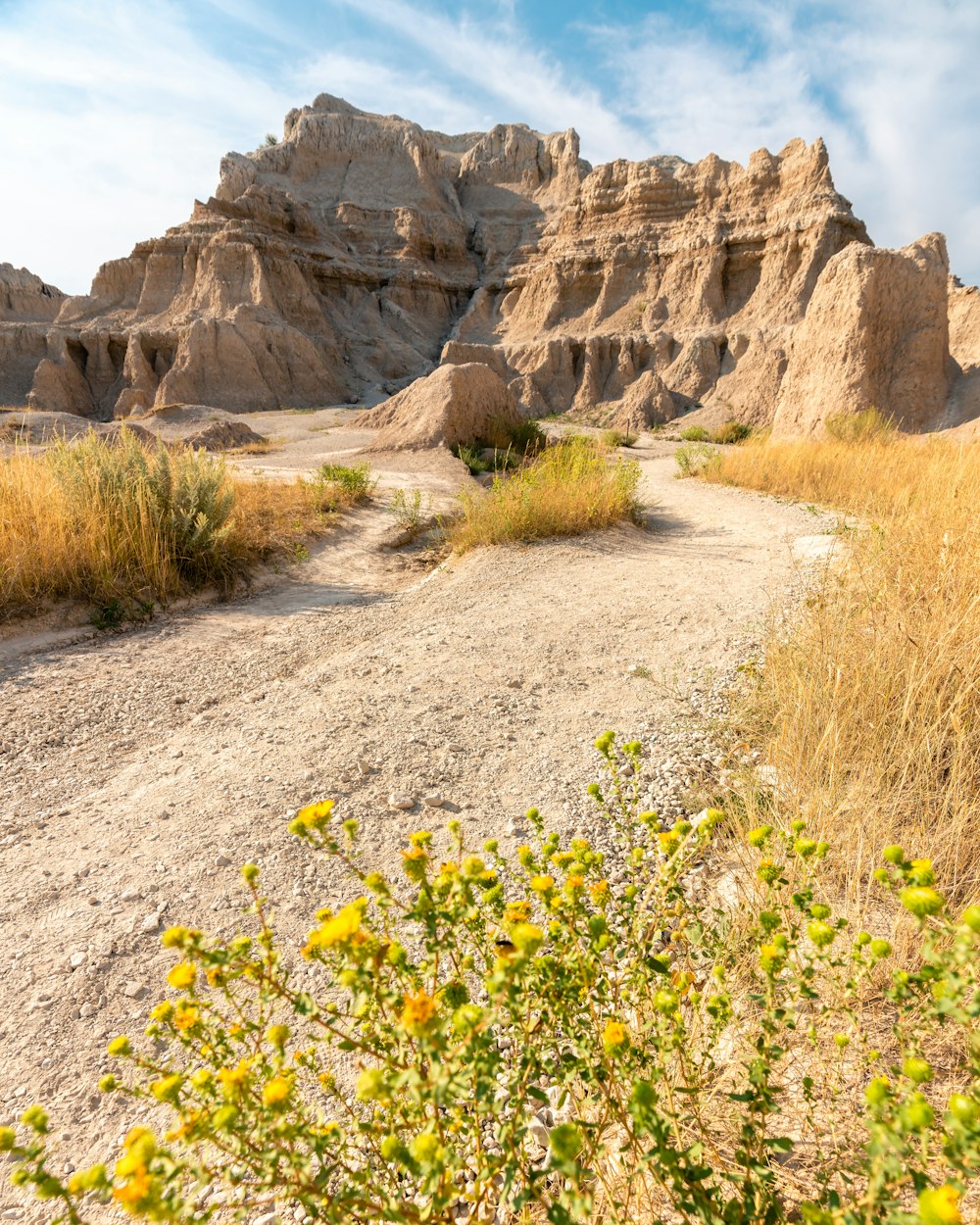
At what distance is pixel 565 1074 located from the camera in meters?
0.95

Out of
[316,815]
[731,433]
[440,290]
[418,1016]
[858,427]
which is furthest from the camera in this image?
[440,290]

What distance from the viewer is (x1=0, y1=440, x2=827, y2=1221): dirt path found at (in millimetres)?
1707

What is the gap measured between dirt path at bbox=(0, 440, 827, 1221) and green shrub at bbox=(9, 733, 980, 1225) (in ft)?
1.02

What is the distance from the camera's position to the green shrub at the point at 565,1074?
683 millimetres

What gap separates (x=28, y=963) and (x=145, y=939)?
0.30 m

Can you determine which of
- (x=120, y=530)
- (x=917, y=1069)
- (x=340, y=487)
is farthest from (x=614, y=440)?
(x=917, y=1069)

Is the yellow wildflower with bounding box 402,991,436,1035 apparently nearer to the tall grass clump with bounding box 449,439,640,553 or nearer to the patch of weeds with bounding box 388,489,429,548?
the tall grass clump with bounding box 449,439,640,553

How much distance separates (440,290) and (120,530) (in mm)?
38554

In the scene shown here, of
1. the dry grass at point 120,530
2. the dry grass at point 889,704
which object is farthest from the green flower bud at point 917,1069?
the dry grass at point 120,530

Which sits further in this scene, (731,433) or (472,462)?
(731,433)

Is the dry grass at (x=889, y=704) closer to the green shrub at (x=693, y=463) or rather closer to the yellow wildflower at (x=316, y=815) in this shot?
the yellow wildflower at (x=316, y=815)

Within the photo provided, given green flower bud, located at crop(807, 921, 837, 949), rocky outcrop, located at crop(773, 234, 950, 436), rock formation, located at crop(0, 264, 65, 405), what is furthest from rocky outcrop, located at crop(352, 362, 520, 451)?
rock formation, located at crop(0, 264, 65, 405)

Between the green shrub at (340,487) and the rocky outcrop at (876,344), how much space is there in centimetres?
948

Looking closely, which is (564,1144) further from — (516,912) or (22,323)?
(22,323)
